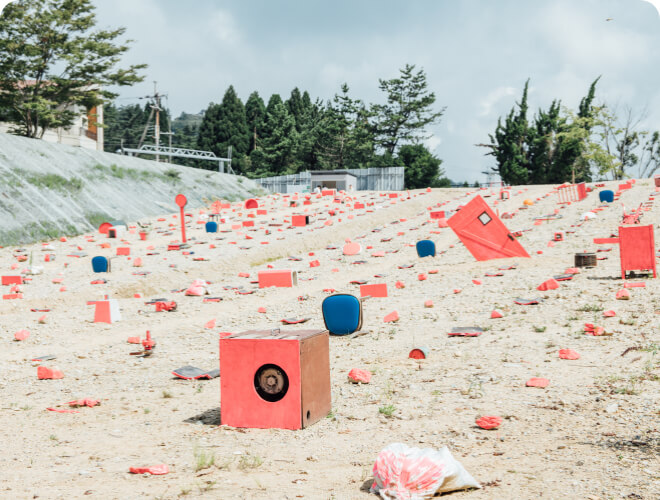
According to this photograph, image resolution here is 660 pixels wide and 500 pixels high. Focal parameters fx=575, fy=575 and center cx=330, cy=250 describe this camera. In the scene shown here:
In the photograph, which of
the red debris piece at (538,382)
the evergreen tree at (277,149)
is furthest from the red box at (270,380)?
the evergreen tree at (277,149)

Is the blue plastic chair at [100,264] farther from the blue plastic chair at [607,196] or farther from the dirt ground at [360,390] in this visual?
the blue plastic chair at [607,196]

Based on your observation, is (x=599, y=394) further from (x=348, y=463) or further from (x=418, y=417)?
(x=348, y=463)

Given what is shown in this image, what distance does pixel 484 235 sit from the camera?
13242 millimetres

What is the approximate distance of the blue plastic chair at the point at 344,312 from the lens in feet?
28.1

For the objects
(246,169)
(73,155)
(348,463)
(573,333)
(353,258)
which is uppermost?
(246,169)

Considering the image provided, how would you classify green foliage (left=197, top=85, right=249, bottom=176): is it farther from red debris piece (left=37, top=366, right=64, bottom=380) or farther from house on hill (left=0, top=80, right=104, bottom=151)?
red debris piece (left=37, top=366, right=64, bottom=380)

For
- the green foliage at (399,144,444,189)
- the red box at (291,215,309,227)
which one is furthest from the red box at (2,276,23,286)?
the green foliage at (399,144,444,189)

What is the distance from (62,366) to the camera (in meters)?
7.56

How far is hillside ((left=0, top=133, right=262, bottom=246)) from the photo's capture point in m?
20.2

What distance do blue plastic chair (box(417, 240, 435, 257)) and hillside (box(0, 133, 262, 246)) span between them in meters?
13.1

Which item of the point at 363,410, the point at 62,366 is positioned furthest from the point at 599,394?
the point at 62,366

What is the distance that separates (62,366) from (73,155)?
21.1 meters

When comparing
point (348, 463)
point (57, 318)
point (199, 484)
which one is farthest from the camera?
point (57, 318)

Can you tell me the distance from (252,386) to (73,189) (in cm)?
2163
